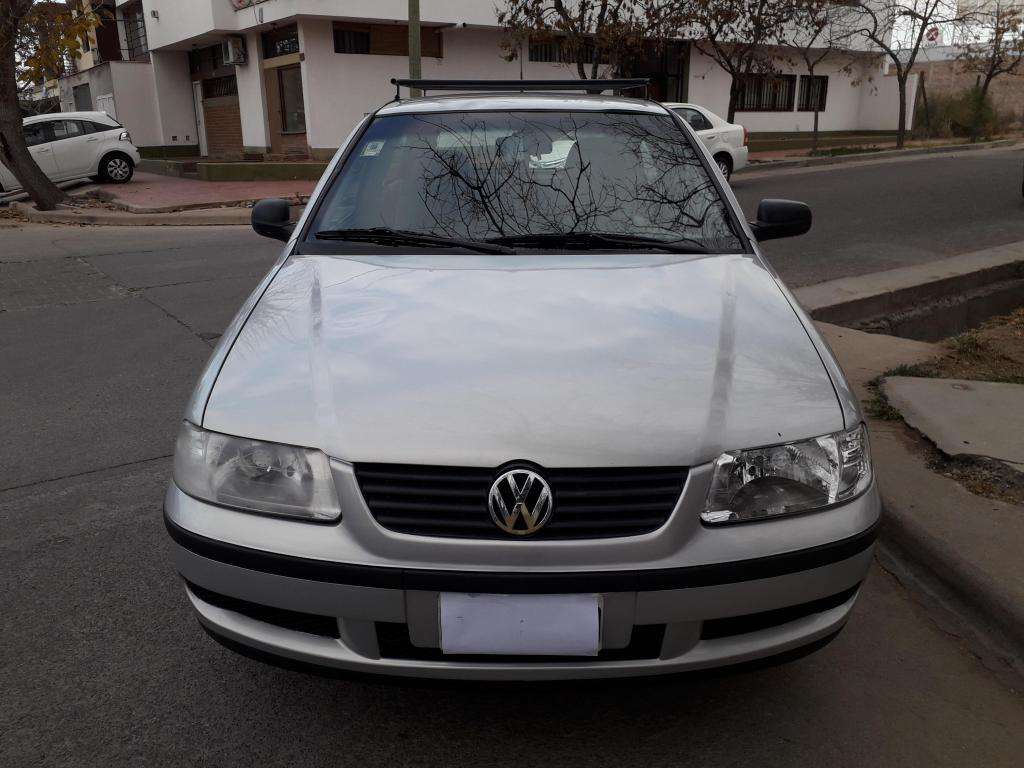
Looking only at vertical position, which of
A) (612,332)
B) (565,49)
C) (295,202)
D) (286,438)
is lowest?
(295,202)

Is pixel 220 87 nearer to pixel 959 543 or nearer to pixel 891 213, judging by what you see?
pixel 891 213

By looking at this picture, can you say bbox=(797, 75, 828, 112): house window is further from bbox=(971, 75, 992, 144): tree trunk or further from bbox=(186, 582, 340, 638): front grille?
bbox=(186, 582, 340, 638): front grille

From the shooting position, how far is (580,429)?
1.94 meters

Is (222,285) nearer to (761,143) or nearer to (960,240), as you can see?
(960,240)

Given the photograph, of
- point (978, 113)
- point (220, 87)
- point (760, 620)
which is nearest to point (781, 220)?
point (760, 620)

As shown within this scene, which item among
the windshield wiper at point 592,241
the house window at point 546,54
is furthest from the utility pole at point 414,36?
the windshield wiper at point 592,241

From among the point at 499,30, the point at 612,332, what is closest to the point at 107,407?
the point at 612,332

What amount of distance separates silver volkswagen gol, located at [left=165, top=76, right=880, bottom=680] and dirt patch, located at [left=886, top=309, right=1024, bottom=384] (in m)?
2.98

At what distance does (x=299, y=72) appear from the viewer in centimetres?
2058

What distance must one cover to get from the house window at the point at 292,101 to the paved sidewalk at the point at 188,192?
2.89 metres

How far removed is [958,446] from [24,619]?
3.67 meters

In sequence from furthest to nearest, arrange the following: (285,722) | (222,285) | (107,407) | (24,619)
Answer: (222,285)
(107,407)
(24,619)
(285,722)

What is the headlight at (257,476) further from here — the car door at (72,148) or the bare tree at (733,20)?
the car door at (72,148)

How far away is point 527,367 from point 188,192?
16.7 metres
